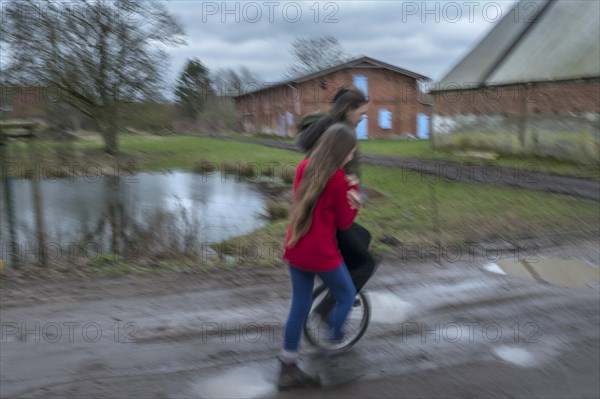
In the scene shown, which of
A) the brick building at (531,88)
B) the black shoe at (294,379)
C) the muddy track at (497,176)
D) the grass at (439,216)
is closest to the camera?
the black shoe at (294,379)

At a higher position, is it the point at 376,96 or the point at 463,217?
the point at 376,96

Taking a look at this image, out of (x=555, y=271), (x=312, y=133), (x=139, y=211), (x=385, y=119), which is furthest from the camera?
(x=385, y=119)

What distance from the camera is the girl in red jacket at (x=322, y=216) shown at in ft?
12.7

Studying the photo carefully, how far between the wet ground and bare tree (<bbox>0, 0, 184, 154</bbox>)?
19.0m

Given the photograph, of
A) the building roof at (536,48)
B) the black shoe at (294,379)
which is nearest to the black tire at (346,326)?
the black shoe at (294,379)

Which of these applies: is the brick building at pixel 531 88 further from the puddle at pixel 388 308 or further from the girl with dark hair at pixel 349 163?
the girl with dark hair at pixel 349 163

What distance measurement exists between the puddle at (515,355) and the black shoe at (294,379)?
5.28ft

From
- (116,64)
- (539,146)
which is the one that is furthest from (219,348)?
(116,64)

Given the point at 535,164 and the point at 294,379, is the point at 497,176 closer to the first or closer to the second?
the point at 535,164

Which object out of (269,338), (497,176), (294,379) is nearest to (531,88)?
(497,176)

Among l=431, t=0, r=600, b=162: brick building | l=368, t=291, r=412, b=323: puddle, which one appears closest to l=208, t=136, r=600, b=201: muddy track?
l=431, t=0, r=600, b=162: brick building

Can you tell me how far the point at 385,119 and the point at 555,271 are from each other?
3509 cm

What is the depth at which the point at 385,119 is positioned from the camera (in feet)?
136

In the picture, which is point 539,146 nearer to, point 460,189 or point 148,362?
point 460,189
